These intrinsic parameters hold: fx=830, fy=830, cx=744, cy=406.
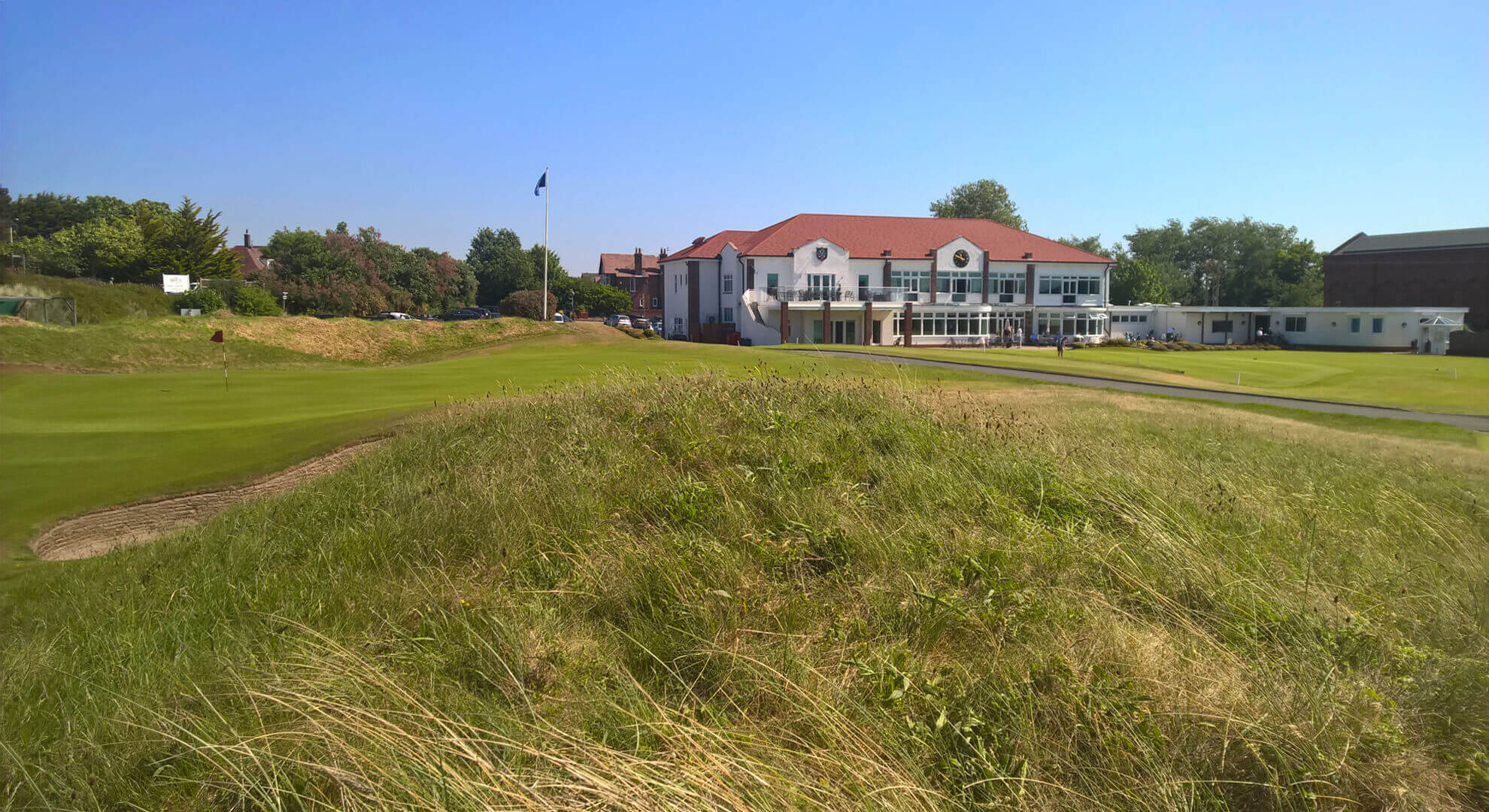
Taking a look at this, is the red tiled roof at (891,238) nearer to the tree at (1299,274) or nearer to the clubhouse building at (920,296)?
the clubhouse building at (920,296)

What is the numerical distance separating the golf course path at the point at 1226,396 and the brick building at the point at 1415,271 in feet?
151

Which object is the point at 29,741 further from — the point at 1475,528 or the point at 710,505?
the point at 1475,528

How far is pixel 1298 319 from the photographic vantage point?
63.6m

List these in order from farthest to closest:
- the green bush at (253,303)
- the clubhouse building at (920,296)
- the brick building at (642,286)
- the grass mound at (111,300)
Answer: the brick building at (642,286), the clubhouse building at (920,296), the green bush at (253,303), the grass mound at (111,300)

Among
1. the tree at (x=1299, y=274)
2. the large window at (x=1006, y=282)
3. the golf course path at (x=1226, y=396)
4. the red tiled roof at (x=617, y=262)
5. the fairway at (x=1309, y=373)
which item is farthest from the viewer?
the red tiled roof at (x=617, y=262)

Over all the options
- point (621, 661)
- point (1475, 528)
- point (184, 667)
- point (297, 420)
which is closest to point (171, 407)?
point (297, 420)

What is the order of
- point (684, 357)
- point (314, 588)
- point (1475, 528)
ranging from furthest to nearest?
1. point (684, 357)
2. point (1475, 528)
3. point (314, 588)

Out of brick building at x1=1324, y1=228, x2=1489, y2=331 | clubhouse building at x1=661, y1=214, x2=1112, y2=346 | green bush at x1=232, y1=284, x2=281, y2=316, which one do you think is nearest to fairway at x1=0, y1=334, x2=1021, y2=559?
green bush at x1=232, y1=284, x2=281, y2=316

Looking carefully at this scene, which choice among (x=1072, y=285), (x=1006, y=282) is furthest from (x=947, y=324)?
(x=1072, y=285)

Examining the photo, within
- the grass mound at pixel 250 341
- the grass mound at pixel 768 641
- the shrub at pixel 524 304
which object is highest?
the shrub at pixel 524 304

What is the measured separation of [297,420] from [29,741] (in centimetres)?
978

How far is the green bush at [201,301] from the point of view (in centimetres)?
3966

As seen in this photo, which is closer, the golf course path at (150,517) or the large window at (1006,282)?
the golf course path at (150,517)

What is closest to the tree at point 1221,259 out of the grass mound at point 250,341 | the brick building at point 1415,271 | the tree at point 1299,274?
the tree at point 1299,274
